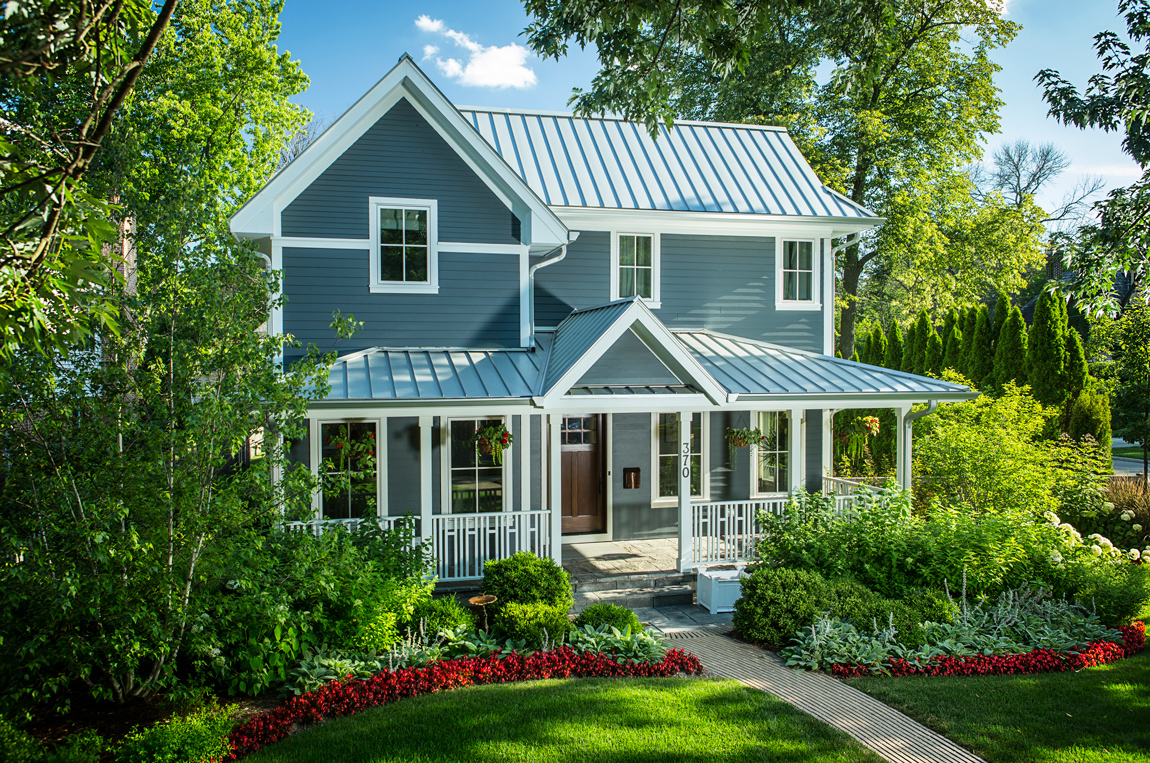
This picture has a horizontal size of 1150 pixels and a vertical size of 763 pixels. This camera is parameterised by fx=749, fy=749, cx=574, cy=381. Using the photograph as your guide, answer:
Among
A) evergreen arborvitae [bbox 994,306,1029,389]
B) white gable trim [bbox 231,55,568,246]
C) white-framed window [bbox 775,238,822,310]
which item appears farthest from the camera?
evergreen arborvitae [bbox 994,306,1029,389]

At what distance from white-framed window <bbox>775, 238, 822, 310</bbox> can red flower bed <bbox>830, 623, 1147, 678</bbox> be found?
7.04m

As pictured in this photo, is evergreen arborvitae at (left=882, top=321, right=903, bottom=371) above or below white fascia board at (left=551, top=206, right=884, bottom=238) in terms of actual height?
below

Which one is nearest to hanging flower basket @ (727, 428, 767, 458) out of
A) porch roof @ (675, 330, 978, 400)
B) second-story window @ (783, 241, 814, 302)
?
porch roof @ (675, 330, 978, 400)

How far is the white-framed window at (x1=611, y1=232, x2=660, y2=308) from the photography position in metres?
12.7

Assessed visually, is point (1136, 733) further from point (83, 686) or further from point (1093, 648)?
point (83, 686)

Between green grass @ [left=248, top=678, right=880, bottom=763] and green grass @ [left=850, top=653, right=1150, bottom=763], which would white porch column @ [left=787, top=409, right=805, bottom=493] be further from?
green grass @ [left=248, top=678, right=880, bottom=763]

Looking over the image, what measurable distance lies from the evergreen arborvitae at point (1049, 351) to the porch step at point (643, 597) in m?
12.5

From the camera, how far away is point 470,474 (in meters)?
11.5

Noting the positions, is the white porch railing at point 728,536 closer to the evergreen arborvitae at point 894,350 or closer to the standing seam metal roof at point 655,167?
the standing seam metal roof at point 655,167

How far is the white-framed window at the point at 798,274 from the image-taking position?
523 inches

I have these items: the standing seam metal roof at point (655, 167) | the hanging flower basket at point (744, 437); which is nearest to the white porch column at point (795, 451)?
the hanging flower basket at point (744, 437)

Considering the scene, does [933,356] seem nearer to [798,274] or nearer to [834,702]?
[798,274]

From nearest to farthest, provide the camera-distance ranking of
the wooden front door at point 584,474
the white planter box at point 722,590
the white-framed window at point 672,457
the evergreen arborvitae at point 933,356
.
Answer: the white planter box at point 722,590 → the wooden front door at point 584,474 → the white-framed window at point 672,457 → the evergreen arborvitae at point 933,356

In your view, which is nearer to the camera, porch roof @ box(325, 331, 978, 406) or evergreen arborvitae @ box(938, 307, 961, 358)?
porch roof @ box(325, 331, 978, 406)
